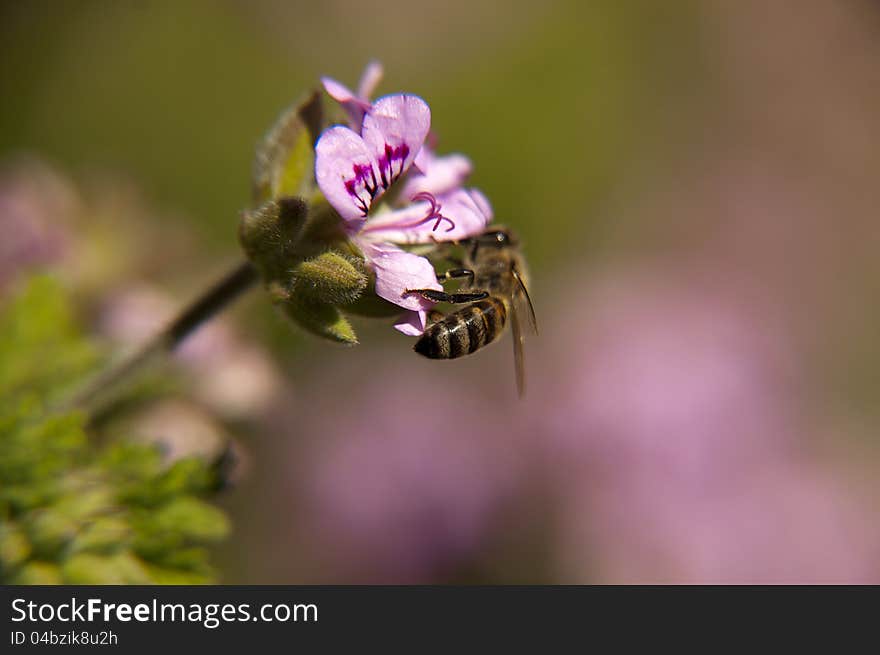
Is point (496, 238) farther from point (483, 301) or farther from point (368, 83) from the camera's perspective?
point (368, 83)

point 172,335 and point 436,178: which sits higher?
point 436,178

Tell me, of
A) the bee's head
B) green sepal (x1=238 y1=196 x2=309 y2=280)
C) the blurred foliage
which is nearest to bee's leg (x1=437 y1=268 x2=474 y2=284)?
the bee's head

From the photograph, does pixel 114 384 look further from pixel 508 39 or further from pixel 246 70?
pixel 508 39

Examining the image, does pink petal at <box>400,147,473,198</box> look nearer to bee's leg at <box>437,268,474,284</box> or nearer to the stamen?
the stamen

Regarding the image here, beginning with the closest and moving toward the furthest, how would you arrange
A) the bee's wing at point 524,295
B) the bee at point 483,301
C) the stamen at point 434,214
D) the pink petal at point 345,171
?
the pink petal at point 345,171 < the stamen at point 434,214 < the bee at point 483,301 < the bee's wing at point 524,295

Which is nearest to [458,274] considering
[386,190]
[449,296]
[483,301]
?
[483,301]

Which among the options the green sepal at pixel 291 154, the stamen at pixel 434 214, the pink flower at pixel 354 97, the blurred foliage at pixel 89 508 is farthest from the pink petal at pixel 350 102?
the blurred foliage at pixel 89 508

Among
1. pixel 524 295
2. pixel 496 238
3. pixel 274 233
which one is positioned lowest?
pixel 274 233

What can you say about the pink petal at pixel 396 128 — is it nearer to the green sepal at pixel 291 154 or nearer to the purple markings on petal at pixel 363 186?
the purple markings on petal at pixel 363 186
